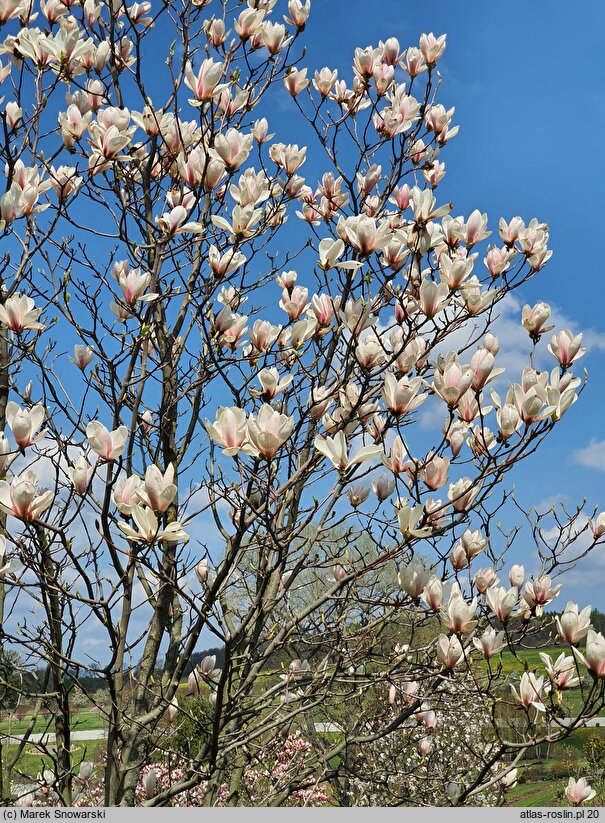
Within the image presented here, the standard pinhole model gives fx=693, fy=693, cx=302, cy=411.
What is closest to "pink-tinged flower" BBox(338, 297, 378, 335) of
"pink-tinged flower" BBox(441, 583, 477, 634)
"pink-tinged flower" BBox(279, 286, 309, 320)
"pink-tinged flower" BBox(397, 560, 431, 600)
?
"pink-tinged flower" BBox(279, 286, 309, 320)

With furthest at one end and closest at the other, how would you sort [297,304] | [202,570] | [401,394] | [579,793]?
1. [202,570]
2. [579,793]
3. [297,304]
4. [401,394]

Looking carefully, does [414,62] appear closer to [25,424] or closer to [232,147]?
[232,147]

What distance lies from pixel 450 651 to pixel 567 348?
3.32ft

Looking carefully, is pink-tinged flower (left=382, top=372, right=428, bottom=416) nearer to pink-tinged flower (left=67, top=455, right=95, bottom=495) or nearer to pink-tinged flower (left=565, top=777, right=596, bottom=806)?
pink-tinged flower (left=67, top=455, right=95, bottom=495)

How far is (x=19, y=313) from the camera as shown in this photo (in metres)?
2.17

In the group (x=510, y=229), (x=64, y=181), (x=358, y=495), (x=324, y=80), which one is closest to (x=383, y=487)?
(x=358, y=495)

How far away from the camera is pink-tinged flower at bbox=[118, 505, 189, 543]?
1.72 meters

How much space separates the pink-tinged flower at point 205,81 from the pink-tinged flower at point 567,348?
140 centimetres

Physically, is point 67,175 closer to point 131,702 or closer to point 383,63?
point 383,63

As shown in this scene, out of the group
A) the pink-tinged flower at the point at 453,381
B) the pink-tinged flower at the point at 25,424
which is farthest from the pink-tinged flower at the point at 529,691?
the pink-tinged flower at the point at 25,424

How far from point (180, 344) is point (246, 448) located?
1.30 m

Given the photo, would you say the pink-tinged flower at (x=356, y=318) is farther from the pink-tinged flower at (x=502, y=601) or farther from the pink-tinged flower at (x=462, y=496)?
the pink-tinged flower at (x=502, y=601)

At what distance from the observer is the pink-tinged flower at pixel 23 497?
5.77ft
